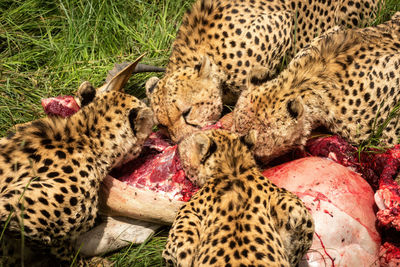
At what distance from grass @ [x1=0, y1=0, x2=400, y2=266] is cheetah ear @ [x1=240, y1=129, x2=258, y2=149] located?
6.36 feet

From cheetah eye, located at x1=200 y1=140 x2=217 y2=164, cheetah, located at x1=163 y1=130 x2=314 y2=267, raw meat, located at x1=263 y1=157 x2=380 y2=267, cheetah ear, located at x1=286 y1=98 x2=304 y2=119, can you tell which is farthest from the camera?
cheetah ear, located at x1=286 y1=98 x2=304 y2=119

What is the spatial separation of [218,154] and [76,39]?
273cm

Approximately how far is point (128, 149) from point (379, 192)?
1949mm

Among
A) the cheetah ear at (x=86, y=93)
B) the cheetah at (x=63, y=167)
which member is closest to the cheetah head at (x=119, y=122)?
the cheetah at (x=63, y=167)

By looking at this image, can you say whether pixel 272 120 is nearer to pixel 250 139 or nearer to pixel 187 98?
pixel 250 139

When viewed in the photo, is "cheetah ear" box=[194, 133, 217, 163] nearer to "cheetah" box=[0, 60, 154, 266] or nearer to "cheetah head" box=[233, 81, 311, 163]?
"cheetah head" box=[233, 81, 311, 163]

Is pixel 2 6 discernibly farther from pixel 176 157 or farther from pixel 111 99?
pixel 176 157

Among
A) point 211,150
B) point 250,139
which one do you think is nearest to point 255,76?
point 250,139

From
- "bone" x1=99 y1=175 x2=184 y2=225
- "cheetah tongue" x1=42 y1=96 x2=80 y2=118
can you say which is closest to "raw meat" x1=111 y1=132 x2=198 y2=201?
"bone" x1=99 y1=175 x2=184 y2=225

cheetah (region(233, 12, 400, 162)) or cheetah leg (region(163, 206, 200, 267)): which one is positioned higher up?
cheetah (region(233, 12, 400, 162))

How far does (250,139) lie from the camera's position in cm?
394

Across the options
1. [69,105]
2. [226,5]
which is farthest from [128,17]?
[69,105]

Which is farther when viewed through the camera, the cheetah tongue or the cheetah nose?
the cheetah tongue

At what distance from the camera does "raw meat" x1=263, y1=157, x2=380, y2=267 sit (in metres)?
3.71
